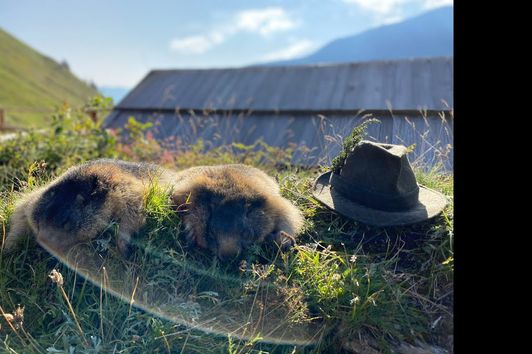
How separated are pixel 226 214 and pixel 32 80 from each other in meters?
117

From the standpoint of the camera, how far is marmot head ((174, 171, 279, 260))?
9.74ft

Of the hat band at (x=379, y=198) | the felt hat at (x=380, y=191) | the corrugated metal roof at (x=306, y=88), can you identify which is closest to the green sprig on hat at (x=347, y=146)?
the felt hat at (x=380, y=191)

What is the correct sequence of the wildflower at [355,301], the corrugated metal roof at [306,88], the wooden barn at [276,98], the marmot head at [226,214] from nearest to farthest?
the wildflower at [355,301] → the marmot head at [226,214] → the wooden barn at [276,98] → the corrugated metal roof at [306,88]

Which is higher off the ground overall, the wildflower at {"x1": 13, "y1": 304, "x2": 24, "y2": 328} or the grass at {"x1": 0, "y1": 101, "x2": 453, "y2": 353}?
the wildflower at {"x1": 13, "y1": 304, "x2": 24, "y2": 328}

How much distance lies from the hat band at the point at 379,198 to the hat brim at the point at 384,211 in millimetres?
31

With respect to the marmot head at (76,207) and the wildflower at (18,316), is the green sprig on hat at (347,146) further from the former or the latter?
the wildflower at (18,316)

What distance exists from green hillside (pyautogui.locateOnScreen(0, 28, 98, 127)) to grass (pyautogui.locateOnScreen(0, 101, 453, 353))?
84.3m

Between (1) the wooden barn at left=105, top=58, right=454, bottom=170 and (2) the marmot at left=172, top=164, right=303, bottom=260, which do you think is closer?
(2) the marmot at left=172, top=164, right=303, bottom=260

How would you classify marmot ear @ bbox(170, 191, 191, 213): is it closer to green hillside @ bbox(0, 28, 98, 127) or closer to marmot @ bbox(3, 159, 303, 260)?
marmot @ bbox(3, 159, 303, 260)

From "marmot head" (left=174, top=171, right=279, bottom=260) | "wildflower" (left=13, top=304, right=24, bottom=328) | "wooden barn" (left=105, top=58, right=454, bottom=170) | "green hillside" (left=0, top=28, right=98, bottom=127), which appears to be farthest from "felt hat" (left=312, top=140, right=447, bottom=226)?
"green hillside" (left=0, top=28, right=98, bottom=127)

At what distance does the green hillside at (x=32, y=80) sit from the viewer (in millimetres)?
89625
